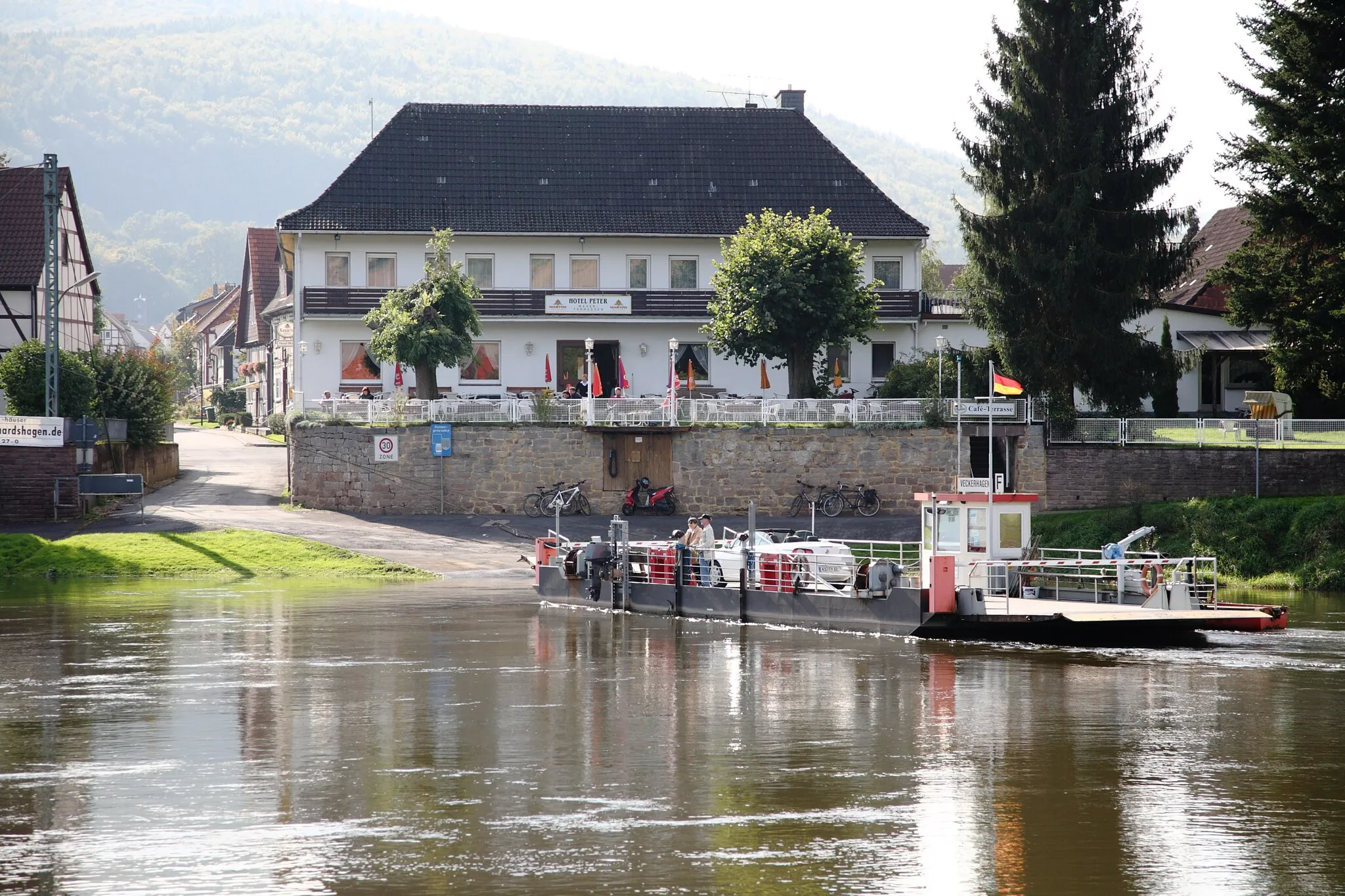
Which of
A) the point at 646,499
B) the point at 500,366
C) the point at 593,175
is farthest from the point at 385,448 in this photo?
the point at 593,175

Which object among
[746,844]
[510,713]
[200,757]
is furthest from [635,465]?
[746,844]

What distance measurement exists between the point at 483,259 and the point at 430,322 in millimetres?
7542

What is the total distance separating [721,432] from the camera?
4556cm

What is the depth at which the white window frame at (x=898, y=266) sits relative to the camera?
5528cm

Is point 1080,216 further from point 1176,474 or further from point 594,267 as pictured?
point 594,267

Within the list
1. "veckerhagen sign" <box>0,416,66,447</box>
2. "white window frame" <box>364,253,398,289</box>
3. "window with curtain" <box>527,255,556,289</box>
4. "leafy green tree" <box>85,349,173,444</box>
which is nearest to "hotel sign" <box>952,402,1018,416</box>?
"window with curtain" <box>527,255,556,289</box>

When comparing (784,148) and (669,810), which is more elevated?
(784,148)

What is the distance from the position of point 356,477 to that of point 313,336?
31.7 feet

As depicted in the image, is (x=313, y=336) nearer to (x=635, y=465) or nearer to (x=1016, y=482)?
(x=635, y=465)

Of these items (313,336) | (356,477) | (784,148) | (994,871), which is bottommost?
(994,871)

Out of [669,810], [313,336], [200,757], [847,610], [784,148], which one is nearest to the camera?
[669,810]

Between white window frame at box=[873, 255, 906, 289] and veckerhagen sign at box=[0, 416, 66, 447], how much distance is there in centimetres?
2724

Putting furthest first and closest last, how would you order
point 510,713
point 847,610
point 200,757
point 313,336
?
point 313,336 → point 847,610 → point 510,713 → point 200,757

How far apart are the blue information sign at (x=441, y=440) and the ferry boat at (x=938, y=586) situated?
11.0 meters
